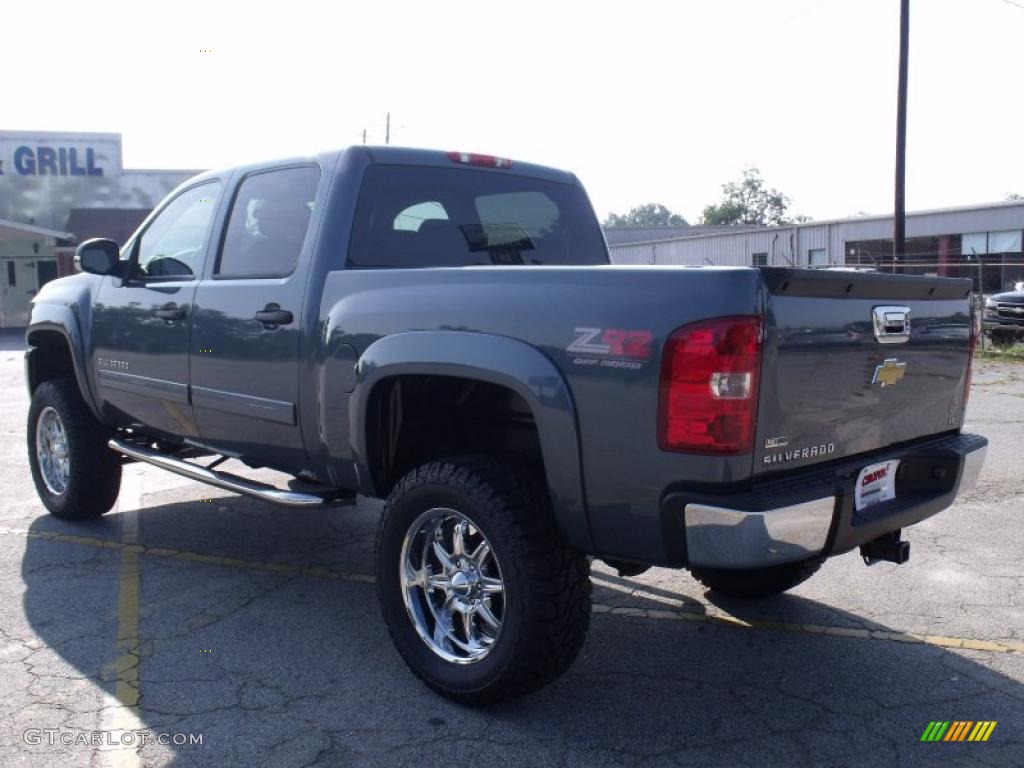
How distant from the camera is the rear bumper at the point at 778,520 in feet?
9.57

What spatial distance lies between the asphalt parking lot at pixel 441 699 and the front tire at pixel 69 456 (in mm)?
231

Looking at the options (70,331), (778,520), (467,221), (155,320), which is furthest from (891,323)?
(70,331)

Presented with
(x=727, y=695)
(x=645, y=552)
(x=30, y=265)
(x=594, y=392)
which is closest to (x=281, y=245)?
(x=594, y=392)

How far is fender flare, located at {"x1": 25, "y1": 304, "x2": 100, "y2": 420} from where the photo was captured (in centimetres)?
581

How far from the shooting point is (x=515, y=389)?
3.34m

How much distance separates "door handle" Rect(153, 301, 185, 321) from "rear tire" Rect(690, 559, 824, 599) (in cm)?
276

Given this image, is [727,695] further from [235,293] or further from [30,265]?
[30,265]

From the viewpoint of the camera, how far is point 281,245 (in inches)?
180

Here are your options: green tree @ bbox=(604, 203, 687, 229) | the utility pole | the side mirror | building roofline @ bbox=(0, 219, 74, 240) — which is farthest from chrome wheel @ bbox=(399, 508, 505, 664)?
green tree @ bbox=(604, 203, 687, 229)

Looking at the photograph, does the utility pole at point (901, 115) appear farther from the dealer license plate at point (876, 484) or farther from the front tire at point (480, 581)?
the front tire at point (480, 581)

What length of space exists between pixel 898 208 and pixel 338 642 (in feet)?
65.6

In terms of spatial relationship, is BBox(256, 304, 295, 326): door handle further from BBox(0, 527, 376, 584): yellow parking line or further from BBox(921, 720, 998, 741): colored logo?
BBox(921, 720, 998, 741): colored logo

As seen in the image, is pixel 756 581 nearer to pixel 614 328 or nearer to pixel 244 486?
pixel 614 328

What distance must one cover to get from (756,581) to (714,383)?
193 cm
